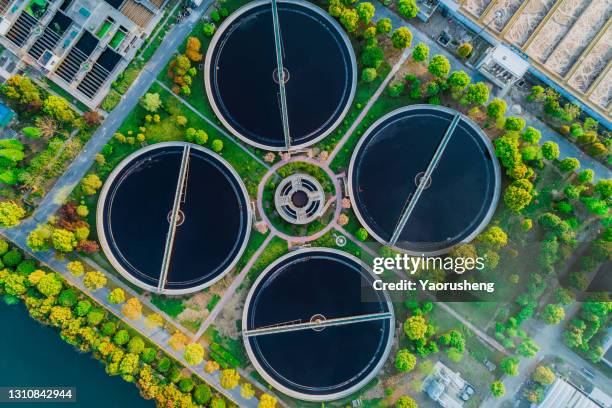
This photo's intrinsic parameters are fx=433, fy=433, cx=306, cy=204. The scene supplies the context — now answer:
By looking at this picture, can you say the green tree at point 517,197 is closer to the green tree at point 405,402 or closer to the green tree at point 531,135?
the green tree at point 531,135

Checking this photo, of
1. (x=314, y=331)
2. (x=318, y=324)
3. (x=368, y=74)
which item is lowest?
(x=314, y=331)

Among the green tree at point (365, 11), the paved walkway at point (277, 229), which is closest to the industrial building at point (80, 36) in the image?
the paved walkway at point (277, 229)

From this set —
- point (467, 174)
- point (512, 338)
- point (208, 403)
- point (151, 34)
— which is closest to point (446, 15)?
point (467, 174)

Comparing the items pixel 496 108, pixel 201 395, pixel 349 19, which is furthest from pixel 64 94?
pixel 496 108

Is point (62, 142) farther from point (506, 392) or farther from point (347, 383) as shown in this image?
point (506, 392)

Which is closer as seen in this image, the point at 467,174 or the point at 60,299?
the point at 60,299

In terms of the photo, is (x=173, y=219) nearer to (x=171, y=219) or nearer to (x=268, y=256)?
(x=171, y=219)
